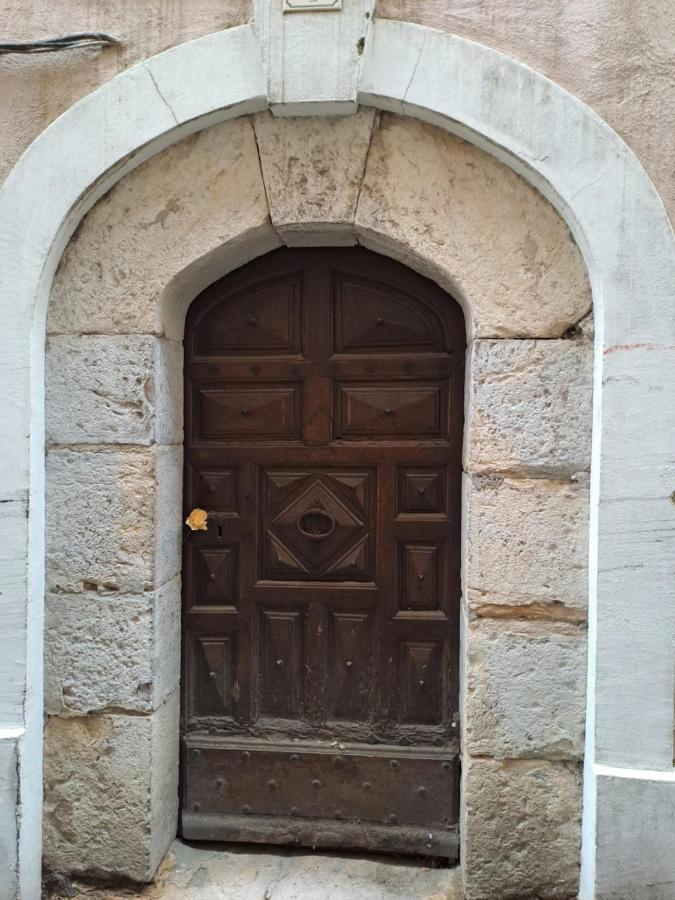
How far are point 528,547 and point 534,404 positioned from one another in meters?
0.49

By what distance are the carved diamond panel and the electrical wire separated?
163cm

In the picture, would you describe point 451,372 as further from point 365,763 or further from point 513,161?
point 365,763

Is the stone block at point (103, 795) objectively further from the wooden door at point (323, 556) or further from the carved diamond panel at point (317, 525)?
the carved diamond panel at point (317, 525)

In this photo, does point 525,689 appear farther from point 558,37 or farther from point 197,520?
point 558,37

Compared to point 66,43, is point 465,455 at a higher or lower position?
lower

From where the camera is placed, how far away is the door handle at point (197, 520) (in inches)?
110

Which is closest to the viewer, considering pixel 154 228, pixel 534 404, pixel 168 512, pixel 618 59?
pixel 618 59

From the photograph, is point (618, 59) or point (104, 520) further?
point (104, 520)

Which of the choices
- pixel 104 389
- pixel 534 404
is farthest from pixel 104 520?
pixel 534 404

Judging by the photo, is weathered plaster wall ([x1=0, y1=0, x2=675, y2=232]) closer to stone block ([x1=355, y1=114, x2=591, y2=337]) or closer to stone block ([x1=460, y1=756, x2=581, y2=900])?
stone block ([x1=355, y1=114, x2=591, y2=337])

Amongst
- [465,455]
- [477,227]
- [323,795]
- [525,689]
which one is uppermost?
[477,227]

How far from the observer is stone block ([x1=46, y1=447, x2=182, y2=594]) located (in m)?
2.57

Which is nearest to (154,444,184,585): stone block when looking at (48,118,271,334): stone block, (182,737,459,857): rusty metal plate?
(48,118,271,334): stone block

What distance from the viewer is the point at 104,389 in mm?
2564
